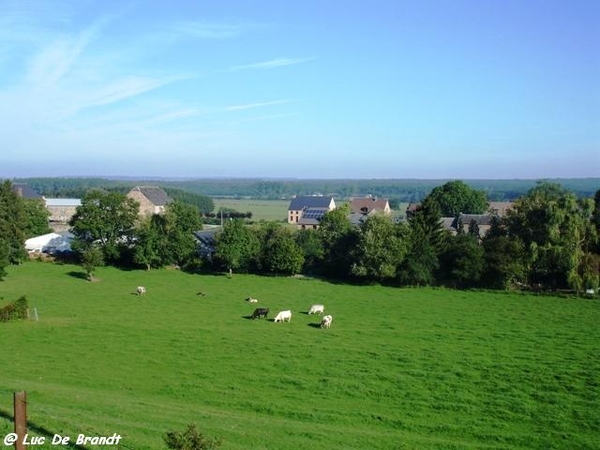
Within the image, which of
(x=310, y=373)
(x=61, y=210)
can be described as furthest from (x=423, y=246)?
(x=61, y=210)

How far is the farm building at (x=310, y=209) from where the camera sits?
96.4 meters

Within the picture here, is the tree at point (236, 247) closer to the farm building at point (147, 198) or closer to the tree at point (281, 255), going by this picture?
the tree at point (281, 255)

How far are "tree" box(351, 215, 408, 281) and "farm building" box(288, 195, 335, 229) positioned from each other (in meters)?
39.5

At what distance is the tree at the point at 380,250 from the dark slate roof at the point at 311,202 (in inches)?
2081

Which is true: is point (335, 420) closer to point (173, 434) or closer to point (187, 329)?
point (173, 434)

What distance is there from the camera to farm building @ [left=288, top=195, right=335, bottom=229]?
96438mm

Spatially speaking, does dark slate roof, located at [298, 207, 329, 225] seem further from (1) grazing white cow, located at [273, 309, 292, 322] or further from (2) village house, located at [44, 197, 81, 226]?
(1) grazing white cow, located at [273, 309, 292, 322]

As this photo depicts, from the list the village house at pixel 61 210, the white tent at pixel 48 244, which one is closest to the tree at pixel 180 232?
the white tent at pixel 48 244

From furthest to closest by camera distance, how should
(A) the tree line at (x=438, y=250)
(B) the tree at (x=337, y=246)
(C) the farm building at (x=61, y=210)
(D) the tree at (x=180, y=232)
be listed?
(C) the farm building at (x=61, y=210), (D) the tree at (x=180, y=232), (B) the tree at (x=337, y=246), (A) the tree line at (x=438, y=250)

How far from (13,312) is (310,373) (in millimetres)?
18518

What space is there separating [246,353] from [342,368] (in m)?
4.50

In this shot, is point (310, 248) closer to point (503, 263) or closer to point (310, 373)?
point (503, 263)

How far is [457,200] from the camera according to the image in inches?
3578

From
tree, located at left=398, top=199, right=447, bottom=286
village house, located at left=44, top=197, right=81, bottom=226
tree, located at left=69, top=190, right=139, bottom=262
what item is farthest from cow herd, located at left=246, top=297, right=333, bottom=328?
village house, located at left=44, top=197, right=81, bottom=226
